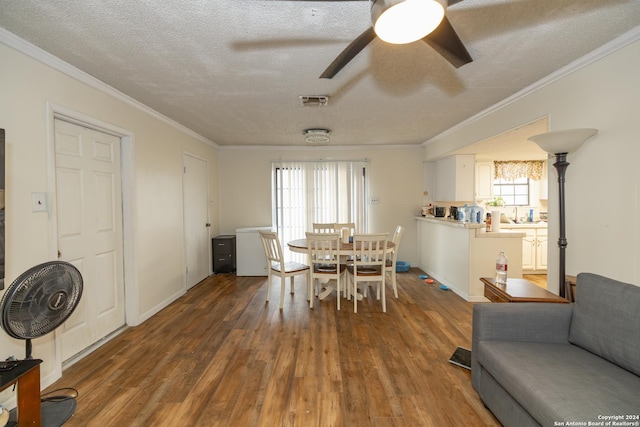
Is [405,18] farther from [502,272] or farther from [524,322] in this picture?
[502,272]

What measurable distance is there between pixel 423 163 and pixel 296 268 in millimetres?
3351

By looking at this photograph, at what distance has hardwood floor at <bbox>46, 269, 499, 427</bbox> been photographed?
5.85 ft

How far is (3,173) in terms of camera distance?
5.34 ft

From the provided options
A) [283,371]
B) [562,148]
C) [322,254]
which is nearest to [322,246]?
[322,254]

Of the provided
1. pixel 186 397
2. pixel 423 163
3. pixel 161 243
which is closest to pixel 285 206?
pixel 161 243

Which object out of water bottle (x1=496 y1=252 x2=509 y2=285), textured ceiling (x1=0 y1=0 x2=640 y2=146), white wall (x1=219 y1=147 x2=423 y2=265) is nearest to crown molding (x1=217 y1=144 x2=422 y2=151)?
white wall (x1=219 y1=147 x2=423 y2=265)

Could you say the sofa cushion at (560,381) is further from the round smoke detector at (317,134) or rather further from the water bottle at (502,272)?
the round smoke detector at (317,134)

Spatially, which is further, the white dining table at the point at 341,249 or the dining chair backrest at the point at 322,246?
the white dining table at the point at 341,249

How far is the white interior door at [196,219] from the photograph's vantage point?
13.9 feet

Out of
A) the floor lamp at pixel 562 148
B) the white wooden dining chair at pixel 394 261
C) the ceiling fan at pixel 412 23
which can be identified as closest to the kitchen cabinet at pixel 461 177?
the white wooden dining chair at pixel 394 261

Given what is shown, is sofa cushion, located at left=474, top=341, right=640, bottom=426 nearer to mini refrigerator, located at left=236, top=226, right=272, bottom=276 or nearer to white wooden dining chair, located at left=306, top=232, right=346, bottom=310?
white wooden dining chair, located at left=306, top=232, right=346, bottom=310

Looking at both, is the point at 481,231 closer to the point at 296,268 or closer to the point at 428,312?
the point at 428,312

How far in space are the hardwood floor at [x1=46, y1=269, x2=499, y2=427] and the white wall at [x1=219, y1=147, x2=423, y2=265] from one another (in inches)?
89.5

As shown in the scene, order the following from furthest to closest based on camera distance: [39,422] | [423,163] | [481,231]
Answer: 1. [423,163]
2. [481,231]
3. [39,422]
